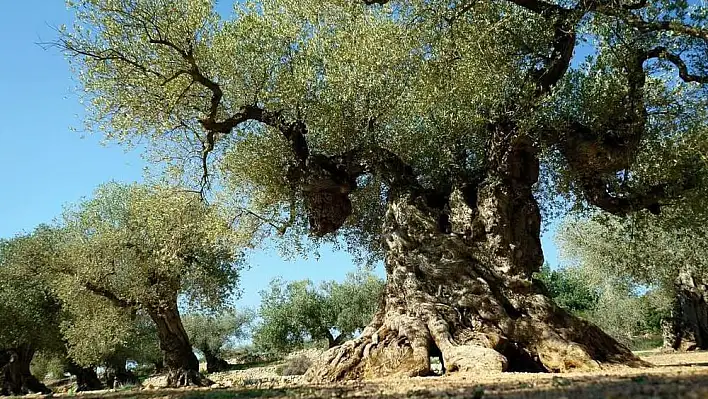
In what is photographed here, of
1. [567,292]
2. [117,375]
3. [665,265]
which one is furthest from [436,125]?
[567,292]

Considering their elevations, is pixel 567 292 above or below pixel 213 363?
above

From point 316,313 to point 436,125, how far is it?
43.6m

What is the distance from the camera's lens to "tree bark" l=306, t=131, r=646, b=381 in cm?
1132

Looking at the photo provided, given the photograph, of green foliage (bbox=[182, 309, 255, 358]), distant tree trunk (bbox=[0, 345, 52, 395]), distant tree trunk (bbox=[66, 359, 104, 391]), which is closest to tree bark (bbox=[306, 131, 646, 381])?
distant tree trunk (bbox=[0, 345, 52, 395])

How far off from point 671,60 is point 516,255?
5388 millimetres

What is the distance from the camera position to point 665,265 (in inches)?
995

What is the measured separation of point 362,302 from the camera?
183 ft

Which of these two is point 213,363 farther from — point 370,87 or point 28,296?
point 370,87

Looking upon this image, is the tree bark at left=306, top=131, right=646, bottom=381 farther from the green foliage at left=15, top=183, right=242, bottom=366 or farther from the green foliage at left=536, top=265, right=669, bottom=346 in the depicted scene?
the green foliage at left=536, top=265, right=669, bottom=346

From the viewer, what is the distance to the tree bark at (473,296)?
11.3 metres

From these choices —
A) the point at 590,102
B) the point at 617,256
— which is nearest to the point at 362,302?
the point at 617,256

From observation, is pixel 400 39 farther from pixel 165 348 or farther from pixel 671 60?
pixel 165 348

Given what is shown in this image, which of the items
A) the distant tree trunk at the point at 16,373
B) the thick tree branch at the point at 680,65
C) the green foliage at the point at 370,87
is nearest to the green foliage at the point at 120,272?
the distant tree trunk at the point at 16,373

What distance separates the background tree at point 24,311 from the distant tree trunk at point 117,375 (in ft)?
27.4
